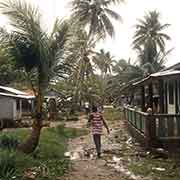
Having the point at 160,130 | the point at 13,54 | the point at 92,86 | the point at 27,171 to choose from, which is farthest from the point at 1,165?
the point at 92,86

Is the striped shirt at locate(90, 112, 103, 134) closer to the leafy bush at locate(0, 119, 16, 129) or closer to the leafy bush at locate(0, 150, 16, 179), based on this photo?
the leafy bush at locate(0, 150, 16, 179)

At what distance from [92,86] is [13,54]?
123 ft

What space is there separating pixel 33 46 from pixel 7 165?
15.8 feet

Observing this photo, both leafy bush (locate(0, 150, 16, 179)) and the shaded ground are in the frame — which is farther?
the shaded ground

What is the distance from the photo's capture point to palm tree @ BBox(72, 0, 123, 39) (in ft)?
147

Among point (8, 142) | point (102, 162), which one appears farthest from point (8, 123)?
point (102, 162)

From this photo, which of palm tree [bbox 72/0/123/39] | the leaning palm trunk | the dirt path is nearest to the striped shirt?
the dirt path

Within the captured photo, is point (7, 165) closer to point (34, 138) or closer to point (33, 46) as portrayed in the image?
point (34, 138)

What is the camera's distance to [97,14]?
45.2m

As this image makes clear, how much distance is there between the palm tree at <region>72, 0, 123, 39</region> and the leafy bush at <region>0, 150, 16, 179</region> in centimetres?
3480

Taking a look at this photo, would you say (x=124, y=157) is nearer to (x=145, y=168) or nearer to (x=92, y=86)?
(x=145, y=168)

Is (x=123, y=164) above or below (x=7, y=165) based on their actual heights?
below

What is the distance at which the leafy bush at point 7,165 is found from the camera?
908 centimetres

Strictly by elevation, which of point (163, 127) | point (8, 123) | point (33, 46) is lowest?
point (8, 123)
